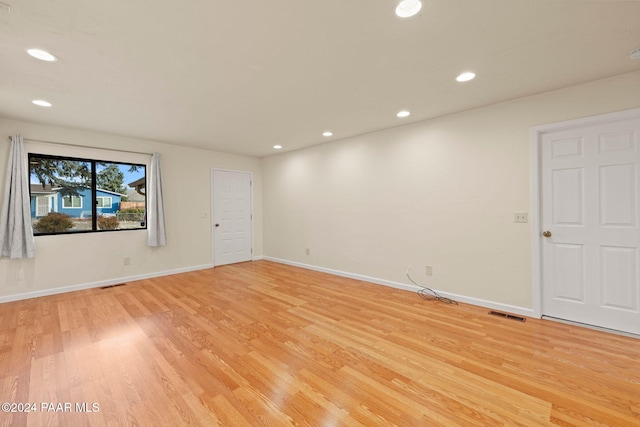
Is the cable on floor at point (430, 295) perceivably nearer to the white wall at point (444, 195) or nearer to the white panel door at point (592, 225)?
the white wall at point (444, 195)

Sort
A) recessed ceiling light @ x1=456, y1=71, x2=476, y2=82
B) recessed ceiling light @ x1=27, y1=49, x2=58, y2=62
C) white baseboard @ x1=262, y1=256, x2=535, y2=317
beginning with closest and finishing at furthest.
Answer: recessed ceiling light @ x1=27, y1=49, x2=58, y2=62
recessed ceiling light @ x1=456, y1=71, x2=476, y2=82
white baseboard @ x1=262, y1=256, x2=535, y2=317

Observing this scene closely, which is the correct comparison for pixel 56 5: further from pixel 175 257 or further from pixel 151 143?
pixel 175 257

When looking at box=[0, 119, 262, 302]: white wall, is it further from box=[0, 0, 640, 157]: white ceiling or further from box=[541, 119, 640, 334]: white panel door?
box=[541, 119, 640, 334]: white panel door

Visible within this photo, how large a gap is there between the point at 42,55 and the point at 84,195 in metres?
2.88

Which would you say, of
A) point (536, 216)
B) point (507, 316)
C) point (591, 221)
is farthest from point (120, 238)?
point (591, 221)

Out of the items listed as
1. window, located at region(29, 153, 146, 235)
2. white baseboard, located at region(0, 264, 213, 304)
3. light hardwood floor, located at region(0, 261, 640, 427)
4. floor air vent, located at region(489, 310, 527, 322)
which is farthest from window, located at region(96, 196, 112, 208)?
floor air vent, located at region(489, 310, 527, 322)

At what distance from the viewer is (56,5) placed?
166 centimetres

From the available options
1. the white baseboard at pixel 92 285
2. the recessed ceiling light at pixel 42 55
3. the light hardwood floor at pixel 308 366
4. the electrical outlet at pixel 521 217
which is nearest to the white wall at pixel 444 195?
the electrical outlet at pixel 521 217

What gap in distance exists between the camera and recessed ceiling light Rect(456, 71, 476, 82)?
256 cm

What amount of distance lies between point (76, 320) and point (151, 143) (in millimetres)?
3198

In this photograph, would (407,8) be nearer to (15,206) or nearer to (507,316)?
(507,316)

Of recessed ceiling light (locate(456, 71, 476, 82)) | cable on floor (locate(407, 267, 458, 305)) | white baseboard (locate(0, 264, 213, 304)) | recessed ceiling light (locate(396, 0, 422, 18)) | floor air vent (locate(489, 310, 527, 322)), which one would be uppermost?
recessed ceiling light (locate(456, 71, 476, 82))

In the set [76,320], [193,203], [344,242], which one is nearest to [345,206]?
[344,242]

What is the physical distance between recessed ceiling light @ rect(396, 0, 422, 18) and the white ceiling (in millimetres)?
52
